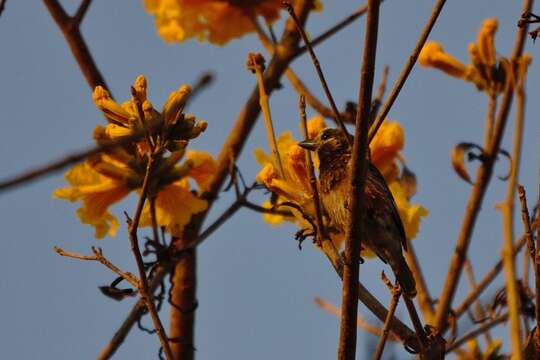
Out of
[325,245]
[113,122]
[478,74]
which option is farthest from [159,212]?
A: [478,74]

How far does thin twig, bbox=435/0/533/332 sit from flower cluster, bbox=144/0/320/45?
1058mm

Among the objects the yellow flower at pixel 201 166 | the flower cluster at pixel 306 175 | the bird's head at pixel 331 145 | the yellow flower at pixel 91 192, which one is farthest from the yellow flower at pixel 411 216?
the yellow flower at pixel 91 192

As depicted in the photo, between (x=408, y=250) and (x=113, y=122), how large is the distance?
1557mm

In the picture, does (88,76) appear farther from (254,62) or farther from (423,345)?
(423,345)

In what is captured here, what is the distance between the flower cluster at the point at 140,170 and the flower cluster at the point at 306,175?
0.97ft

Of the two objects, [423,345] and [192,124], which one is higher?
→ [192,124]

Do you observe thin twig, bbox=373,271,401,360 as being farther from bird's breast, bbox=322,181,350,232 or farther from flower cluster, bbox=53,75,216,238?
bird's breast, bbox=322,181,350,232

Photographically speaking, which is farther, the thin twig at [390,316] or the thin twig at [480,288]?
the thin twig at [480,288]

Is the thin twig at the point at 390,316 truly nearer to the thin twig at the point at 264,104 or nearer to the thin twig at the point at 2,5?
the thin twig at the point at 264,104

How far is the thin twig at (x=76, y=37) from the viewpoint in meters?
4.22

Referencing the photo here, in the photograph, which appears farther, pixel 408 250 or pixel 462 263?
pixel 408 250

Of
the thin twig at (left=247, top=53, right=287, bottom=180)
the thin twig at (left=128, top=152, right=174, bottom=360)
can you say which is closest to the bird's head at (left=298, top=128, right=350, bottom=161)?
the thin twig at (left=247, top=53, right=287, bottom=180)

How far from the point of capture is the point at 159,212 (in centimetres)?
371

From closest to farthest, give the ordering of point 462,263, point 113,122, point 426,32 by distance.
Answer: point 426,32
point 113,122
point 462,263
